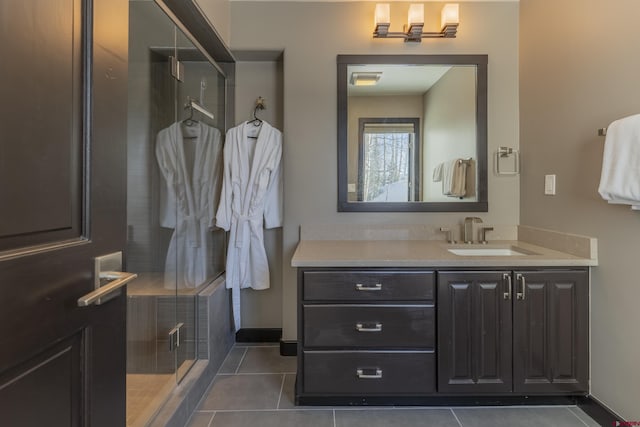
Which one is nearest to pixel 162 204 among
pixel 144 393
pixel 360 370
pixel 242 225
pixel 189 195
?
pixel 189 195

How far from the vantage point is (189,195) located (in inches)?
82.9

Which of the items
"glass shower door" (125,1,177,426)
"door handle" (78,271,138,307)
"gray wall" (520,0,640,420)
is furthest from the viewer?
"glass shower door" (125,1,177,426)

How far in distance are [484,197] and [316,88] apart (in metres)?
1.41

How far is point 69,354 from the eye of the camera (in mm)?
754

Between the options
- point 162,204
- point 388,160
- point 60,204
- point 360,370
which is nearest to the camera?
point 60,204

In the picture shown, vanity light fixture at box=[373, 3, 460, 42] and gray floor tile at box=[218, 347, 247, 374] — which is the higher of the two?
vanity light fixture at box=[373, 3, 460, 42]

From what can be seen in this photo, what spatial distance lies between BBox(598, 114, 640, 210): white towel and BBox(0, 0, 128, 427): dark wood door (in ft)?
6.18

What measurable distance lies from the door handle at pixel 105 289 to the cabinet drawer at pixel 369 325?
3.42 ft

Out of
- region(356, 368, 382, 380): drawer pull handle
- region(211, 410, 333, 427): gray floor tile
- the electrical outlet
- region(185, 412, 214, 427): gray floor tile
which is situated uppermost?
the electrical outlet

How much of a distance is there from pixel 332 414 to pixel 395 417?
324 mm

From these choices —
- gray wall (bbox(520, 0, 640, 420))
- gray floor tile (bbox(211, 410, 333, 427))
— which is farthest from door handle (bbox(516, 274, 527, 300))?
gray floor tile (bbox(211, 410, 333, 427))

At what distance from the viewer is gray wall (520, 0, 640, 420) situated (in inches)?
60.7

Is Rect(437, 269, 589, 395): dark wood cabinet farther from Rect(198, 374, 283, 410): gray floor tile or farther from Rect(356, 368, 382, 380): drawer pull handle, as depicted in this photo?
Rect(198, 374, 283, 410): gray floor tile

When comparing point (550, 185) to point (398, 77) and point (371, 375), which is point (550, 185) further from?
point (371, 375)
